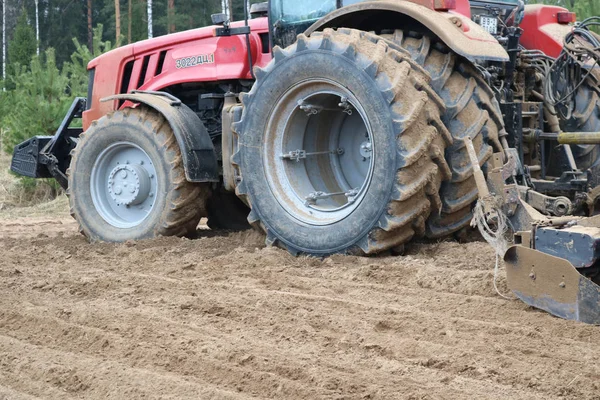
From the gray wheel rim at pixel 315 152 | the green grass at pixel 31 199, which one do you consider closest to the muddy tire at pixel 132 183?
the gray wheel rim at pixel 315 152

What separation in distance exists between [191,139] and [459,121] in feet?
7.86

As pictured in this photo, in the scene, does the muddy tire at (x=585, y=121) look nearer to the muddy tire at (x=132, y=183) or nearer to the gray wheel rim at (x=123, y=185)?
the muddy tire at (x=132, y=183)

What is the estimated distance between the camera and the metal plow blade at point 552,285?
4.01 m

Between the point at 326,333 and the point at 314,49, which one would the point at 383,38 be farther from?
the point at 326,333

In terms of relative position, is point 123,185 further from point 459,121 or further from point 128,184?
A: point 459,121

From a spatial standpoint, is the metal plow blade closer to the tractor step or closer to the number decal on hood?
the number decal on hood

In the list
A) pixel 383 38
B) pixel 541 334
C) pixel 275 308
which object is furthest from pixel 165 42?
pixel 541 334

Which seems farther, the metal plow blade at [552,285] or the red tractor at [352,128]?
the red tractor at [352,128]

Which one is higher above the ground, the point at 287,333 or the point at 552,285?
the point at 552,285

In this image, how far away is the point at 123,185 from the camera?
24.9 ft

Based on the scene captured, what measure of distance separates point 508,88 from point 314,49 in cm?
139

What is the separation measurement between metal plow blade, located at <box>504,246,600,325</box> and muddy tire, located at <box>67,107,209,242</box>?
348 centimetres

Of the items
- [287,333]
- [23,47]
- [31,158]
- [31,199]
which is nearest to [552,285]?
[287,333]

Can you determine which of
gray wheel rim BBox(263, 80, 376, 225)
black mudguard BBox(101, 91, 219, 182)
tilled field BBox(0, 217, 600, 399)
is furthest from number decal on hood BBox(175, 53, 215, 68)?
tilled field BBox(0, 217, 600, 399)
